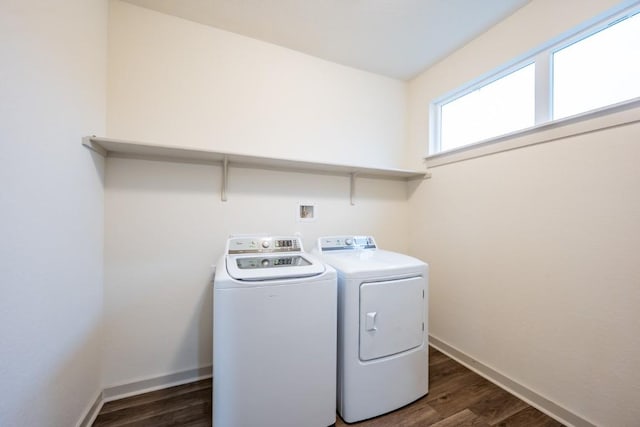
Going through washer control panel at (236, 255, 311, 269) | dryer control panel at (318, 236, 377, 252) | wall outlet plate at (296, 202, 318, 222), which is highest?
wall outlet plate at (296, 202, 318, 222)

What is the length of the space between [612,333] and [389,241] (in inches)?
59.0

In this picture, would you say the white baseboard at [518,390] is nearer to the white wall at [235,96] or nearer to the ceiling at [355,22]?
the white wall at [235,96]

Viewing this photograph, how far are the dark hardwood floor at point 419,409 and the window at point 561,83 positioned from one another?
1.80m

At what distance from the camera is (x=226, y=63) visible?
181cm

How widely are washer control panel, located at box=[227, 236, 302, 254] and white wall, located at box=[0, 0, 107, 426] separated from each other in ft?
2.60

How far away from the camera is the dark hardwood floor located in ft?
4.36

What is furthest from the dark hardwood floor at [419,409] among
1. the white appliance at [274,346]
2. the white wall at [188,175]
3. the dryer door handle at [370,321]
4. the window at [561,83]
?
the window at [561,83]

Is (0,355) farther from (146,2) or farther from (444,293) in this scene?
(444,293)

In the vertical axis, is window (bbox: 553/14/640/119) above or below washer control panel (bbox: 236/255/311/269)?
above

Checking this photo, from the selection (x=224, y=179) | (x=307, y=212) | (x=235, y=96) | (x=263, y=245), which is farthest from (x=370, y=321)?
(x=235, y=96)

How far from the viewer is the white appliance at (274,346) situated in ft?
3.59

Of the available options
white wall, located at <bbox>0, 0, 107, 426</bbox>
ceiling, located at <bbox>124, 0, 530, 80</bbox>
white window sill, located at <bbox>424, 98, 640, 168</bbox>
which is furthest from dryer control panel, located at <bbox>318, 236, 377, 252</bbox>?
ceiling, located at <bbox>124, 0, 530, 80</bbox>

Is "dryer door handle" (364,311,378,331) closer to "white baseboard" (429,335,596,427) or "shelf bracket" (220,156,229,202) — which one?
"white baseboard" (429,335,596,427)

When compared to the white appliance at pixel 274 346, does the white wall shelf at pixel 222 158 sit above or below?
above
